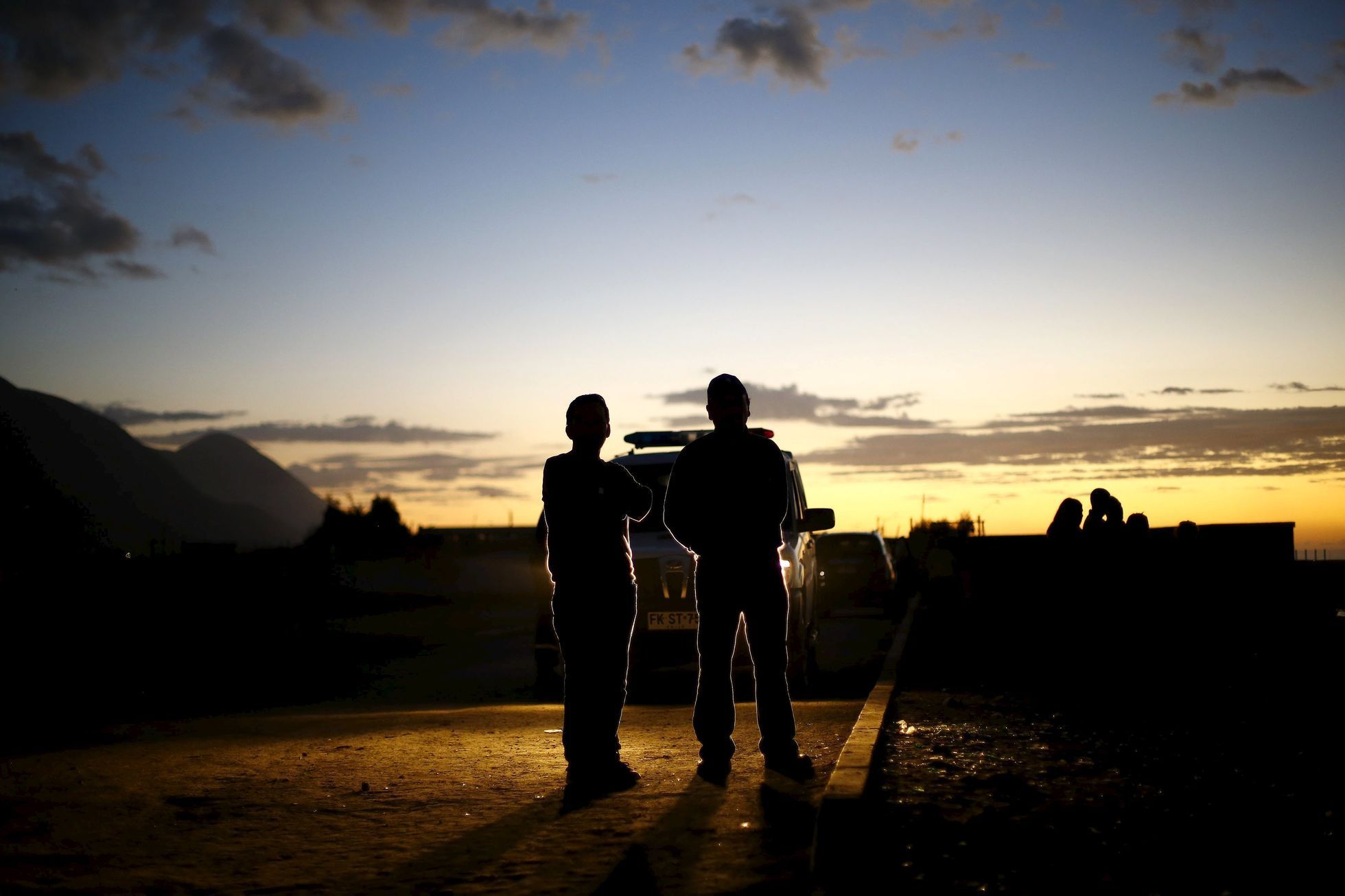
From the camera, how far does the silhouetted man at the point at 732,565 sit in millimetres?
6441

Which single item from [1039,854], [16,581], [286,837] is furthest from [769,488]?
[16,581]

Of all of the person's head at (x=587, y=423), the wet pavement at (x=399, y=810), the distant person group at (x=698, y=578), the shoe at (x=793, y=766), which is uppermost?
the person's head at (x=587, y=423)

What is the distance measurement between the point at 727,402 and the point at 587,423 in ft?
2.42

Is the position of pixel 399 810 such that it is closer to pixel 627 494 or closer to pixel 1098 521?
pixel 627 494

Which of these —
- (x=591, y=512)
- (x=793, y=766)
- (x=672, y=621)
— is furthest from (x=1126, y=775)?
(x=672, y=621)

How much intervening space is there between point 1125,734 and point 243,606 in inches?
468

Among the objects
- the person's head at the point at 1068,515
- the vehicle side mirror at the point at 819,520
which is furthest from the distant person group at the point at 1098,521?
the vehicle side mirror at the point at 819,520

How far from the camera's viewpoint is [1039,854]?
15.8 ft

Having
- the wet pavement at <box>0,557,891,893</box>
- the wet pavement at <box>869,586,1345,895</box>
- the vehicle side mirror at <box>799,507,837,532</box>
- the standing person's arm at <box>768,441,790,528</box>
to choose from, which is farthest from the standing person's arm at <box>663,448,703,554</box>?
the vehicle side mirror at <box>799,507,837,532</box>

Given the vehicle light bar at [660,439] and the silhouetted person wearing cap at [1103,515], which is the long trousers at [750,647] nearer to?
the vehicle light bar at [660,439]

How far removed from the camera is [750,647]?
6.41m

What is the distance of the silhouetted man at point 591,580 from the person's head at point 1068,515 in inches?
367

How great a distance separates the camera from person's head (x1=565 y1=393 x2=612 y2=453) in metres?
6.49

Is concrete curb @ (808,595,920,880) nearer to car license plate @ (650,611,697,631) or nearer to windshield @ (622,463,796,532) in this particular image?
car license plate @ (650,611,697,631)
